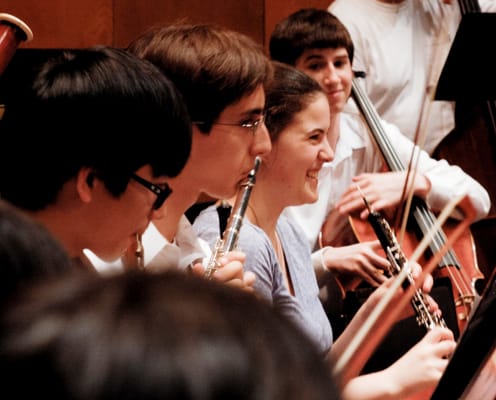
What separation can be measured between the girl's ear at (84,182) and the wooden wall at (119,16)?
6.22ft

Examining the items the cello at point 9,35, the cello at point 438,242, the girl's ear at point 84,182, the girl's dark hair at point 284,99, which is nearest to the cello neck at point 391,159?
the cello at point 438,242

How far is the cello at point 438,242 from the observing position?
2135 millimetres

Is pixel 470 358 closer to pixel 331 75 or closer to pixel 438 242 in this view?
pixel 438 242

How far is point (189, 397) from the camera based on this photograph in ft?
1.14

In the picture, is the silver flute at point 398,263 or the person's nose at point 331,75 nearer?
the silver flute at point 398,263

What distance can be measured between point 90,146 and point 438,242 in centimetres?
123

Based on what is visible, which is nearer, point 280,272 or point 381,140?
point 280,272

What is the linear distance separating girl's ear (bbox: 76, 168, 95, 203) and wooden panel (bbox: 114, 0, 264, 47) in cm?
202

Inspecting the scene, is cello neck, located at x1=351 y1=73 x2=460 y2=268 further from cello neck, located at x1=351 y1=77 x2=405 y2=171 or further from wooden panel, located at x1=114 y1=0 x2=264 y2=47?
wooden panel, located at x1=114 y1=0 x2=264 y2=47

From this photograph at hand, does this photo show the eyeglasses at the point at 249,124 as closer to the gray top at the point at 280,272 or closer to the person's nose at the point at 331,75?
the gray top at the point at 280,272

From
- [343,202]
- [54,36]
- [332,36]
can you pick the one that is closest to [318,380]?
[343,202]

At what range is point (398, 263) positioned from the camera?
1.88 m

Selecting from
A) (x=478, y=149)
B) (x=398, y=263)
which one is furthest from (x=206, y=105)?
(x=478, y=149)

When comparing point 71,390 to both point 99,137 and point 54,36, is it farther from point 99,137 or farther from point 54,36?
point 54,36
